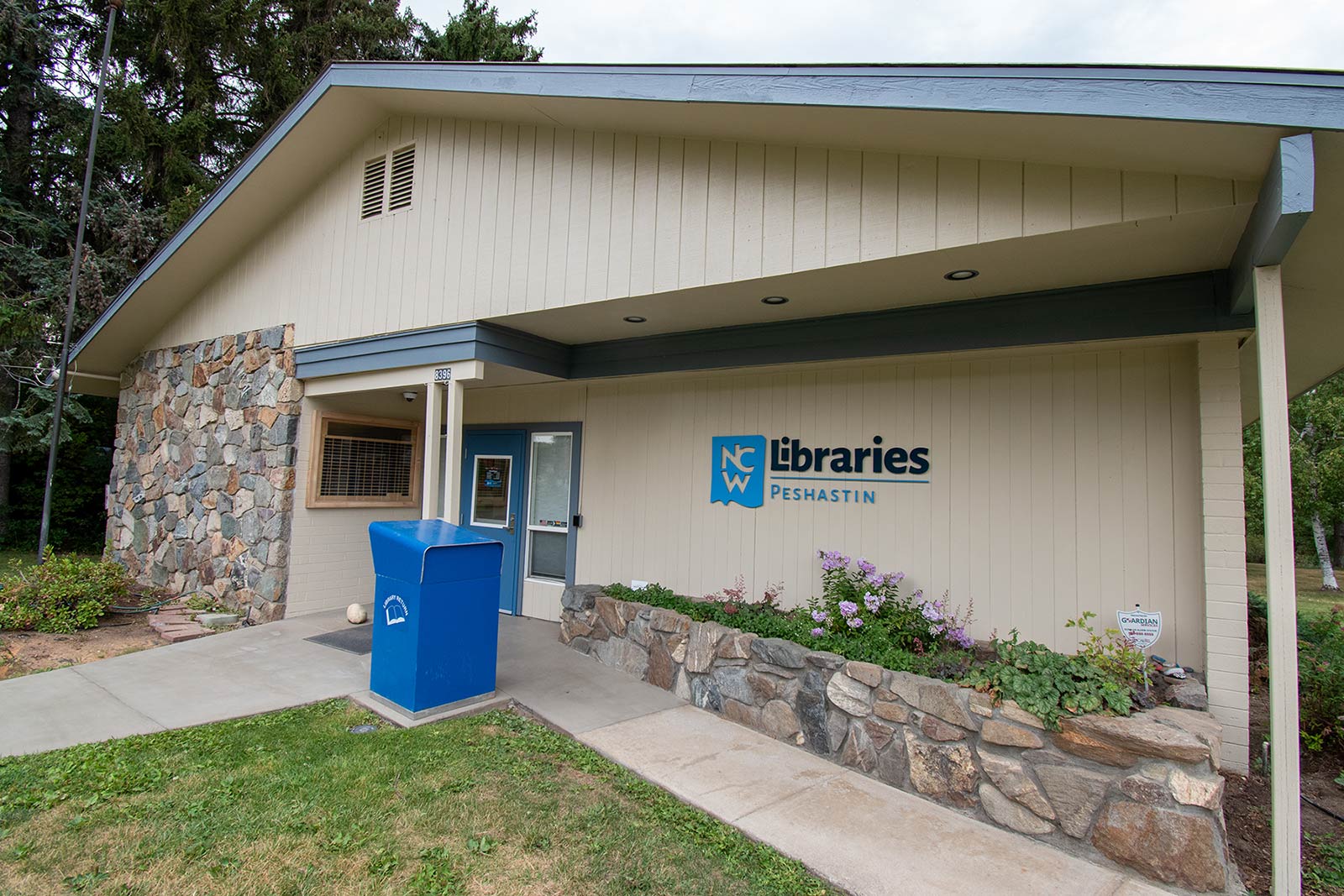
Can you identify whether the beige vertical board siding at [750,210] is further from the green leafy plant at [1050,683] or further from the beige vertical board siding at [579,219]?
the green leafy plant at [1050,683]

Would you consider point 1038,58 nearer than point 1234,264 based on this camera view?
Yes

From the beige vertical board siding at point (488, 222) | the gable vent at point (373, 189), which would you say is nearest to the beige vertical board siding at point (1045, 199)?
the beige vertical board siding at point (488, 222)

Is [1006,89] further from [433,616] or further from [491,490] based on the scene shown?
[491,490]

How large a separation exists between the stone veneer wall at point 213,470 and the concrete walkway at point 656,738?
1.29 meters

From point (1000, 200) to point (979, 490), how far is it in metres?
2.06

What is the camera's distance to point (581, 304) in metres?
5.23

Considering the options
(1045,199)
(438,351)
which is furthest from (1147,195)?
(438,351)

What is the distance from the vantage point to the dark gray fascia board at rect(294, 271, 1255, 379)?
3994 millimetres

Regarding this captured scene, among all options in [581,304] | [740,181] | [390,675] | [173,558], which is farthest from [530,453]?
[173,558]

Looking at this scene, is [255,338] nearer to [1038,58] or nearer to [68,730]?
[68,730]

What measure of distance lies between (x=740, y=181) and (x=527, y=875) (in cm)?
388

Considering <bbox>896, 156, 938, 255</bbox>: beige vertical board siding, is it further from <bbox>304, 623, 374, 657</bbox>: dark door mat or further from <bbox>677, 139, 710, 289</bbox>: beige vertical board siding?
<bbox>304, 623, 374, 657</bbox>: dark door mat

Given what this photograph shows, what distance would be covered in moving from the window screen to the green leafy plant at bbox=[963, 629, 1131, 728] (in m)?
6.86

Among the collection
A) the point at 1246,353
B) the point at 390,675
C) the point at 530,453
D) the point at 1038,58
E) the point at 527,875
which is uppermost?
the point at 1038,58
